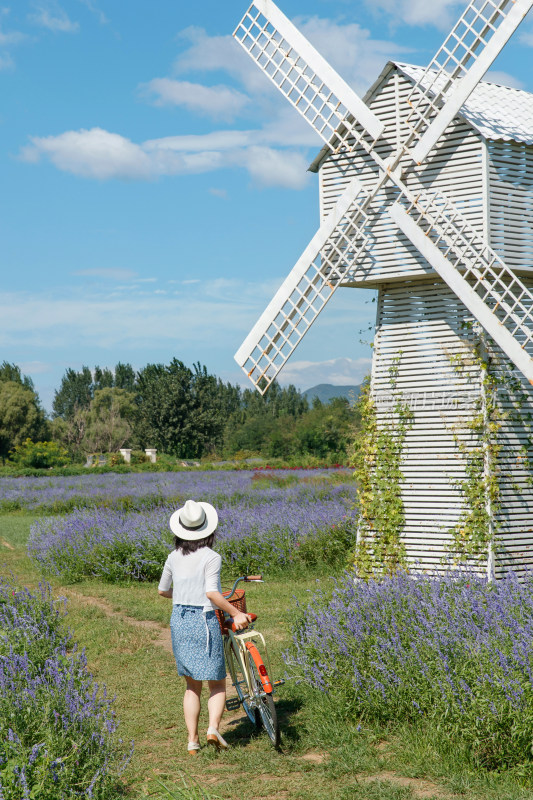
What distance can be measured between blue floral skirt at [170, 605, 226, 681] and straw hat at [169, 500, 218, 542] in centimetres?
48

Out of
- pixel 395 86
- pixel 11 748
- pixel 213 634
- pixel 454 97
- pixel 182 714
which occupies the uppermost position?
pixel 395 86

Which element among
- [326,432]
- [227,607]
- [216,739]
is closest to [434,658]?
[227,607]

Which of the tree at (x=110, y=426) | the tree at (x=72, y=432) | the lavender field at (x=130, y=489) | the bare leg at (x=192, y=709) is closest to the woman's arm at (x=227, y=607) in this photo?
the bare leg at (x=192, y=709)

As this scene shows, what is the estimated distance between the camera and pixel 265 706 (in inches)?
195

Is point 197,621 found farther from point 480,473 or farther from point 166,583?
point 480,473

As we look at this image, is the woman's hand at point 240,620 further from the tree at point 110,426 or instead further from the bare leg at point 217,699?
the tree at point 110,426

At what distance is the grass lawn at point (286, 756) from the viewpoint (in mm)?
4359

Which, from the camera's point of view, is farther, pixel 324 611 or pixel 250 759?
pixel 324 611

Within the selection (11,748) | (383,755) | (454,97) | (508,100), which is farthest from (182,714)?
(508,100)

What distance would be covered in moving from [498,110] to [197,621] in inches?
280

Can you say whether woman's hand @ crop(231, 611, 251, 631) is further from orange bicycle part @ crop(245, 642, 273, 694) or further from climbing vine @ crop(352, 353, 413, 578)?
climbing vine @ crop(352, 353, 413, 578)

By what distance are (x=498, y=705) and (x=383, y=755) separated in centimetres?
90

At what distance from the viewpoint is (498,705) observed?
443 cm

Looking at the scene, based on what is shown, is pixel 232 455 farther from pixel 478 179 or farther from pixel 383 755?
pixel 383 755
